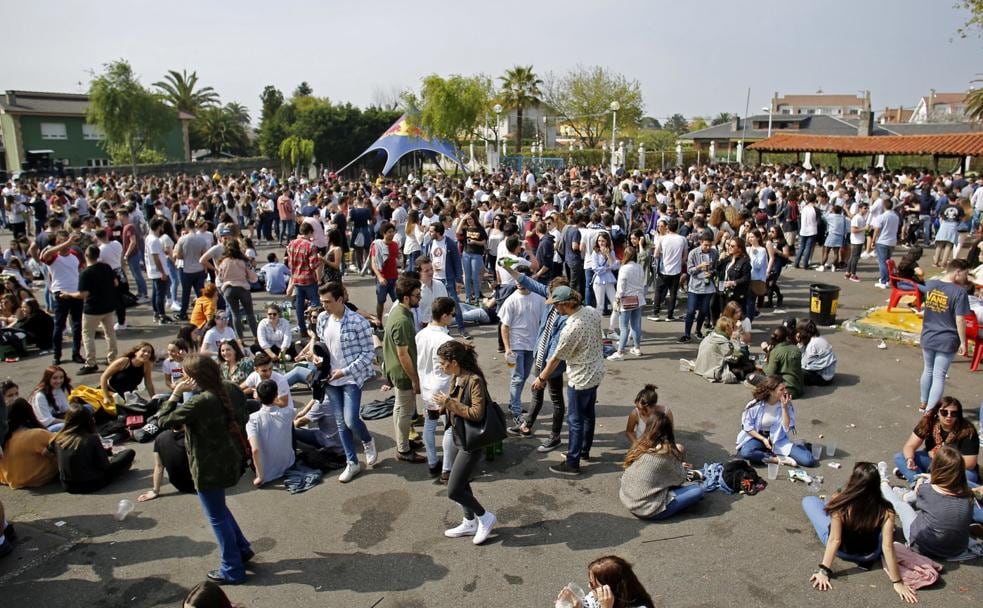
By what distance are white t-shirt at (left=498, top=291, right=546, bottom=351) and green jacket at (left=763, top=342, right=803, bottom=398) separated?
10.1 ft

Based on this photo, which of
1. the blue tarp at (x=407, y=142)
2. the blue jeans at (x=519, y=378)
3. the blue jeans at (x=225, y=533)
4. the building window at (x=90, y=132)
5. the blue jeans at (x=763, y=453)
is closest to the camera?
the blue jeans at (x=225, y=533)

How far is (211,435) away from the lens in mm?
4141

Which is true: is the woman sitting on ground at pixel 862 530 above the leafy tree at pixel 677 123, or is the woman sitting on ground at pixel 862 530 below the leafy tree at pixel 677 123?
below

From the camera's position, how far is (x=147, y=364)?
756 cm

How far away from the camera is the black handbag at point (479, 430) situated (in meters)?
4.56

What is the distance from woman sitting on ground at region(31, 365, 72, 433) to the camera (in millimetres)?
6594

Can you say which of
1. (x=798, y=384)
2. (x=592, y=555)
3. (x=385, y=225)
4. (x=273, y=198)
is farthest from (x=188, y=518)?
(x=273, y=198)

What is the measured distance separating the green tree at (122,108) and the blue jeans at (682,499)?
4210 cm

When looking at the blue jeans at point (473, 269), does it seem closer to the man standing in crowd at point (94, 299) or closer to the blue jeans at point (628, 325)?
the blue jeans at point (628, 325)

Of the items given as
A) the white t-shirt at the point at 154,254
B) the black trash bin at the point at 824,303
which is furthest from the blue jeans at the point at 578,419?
the white t-shirt at the point at 154,254

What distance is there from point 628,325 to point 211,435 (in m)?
6.28

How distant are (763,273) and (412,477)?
23.2ft

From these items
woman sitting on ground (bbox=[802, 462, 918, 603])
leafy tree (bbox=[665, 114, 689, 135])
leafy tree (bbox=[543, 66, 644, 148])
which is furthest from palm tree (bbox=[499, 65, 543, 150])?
leafy tree (bbox=[665, 114, 689, 135])

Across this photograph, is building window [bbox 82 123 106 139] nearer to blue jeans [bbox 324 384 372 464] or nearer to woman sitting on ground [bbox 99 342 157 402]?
woman sitting on ground [bbox 99 342 157 402]
